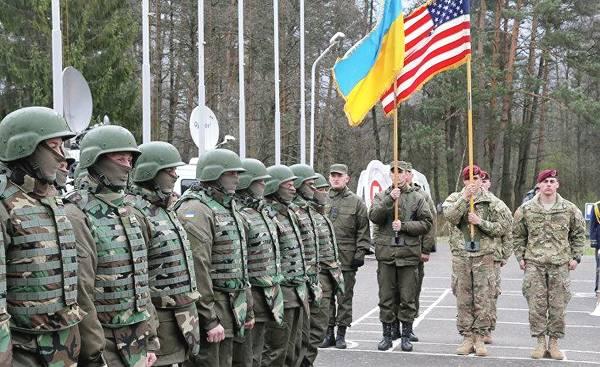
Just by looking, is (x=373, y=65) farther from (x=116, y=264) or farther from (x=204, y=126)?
(x=116, y=264)

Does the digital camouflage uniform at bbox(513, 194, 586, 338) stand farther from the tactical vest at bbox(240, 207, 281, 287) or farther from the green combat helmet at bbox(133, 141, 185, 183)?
the green combat helmet at bbox(133, 141, 185, 183)

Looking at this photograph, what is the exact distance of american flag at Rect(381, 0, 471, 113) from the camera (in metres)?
10.1

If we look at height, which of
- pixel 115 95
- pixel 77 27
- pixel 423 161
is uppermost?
pixel 77 27

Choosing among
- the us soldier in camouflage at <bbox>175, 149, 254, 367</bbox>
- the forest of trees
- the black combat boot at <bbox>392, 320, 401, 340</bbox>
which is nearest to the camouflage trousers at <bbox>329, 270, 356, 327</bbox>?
the black combat boot at <bbox>392, 320, 401, 340</bbox>

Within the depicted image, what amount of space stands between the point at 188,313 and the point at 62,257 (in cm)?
149

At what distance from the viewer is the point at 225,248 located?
19.5 feet

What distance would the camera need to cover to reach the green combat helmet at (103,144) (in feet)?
15.4

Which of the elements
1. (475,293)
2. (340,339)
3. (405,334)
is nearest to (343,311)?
(340,339)

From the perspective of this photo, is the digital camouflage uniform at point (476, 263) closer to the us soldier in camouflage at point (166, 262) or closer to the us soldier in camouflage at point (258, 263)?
the us soldier in camouflage at point (258, 263)

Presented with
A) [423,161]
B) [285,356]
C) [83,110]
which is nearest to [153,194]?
[285,356]

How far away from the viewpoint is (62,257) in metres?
3.95

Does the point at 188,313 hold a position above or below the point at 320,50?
below

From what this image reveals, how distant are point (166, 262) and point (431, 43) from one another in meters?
6.23

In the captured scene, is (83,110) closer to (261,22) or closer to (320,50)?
(261,22)
